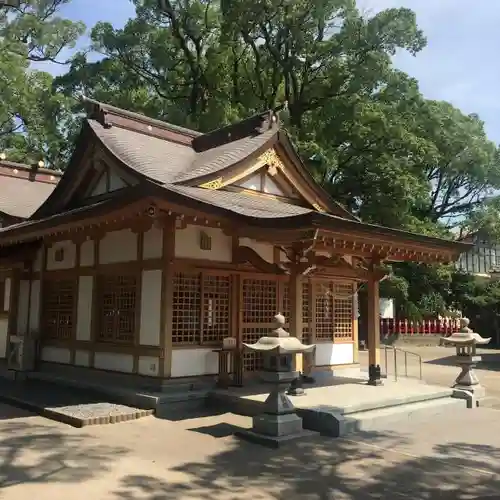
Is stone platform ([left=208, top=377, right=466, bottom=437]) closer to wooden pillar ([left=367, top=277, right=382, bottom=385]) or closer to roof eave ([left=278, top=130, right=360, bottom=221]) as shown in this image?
wooden pillar ([left=367, top=277, right=382, bottom=385])

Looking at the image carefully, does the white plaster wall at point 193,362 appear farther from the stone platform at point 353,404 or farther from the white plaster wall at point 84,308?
the white plaster wall at point 84,308

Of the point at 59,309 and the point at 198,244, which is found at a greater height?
the point at 198,244

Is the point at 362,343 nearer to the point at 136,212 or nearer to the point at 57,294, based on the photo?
the point at 57,294

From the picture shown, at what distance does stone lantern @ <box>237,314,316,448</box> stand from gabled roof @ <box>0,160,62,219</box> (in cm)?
927

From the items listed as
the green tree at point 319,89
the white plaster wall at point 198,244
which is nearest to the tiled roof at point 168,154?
the white plaster wall at point 198,244

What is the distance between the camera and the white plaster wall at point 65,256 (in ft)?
39.2

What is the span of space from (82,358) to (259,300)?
12.8ft

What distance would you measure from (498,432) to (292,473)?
415 cm

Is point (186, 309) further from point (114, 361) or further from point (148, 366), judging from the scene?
point (114, 361)

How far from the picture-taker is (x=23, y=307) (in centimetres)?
1331

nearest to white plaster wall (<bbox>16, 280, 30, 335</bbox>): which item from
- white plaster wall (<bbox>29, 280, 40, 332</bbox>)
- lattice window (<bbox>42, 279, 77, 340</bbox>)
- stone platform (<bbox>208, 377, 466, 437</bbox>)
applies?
white plaster wall (<bbox>29, 280, 40, 332</bbox>)

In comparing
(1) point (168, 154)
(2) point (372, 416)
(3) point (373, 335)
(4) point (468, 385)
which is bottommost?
(2) point (372, 416)

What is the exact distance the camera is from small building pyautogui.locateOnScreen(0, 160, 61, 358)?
13836 millimetres

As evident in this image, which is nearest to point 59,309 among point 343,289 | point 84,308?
point 84,308
